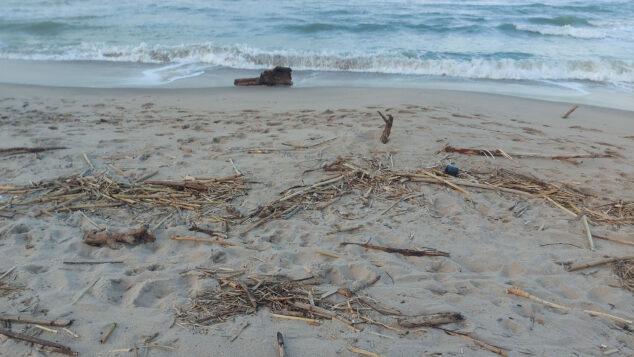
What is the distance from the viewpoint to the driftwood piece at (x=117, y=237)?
2.83 metres

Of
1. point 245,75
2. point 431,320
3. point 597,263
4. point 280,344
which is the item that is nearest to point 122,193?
point 280,344

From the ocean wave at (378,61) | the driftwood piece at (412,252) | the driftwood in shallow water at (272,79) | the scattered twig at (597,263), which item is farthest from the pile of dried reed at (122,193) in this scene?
the ocean wave at (378,61)

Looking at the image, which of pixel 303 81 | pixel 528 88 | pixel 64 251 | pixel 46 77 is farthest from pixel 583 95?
pixel 46 77

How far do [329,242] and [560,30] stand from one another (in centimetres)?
1655

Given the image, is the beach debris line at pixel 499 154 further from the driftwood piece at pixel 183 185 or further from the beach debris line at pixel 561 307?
the driftwood piece at pixel 183 185

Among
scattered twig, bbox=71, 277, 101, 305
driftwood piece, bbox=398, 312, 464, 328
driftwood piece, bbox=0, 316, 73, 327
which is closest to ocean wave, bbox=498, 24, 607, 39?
driftwood piece, bbox=398, 312, 464, 328

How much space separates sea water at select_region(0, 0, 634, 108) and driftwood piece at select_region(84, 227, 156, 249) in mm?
6430

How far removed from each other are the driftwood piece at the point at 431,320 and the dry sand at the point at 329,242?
0.18 feet

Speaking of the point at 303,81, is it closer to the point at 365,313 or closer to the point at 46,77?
the point at 46,77

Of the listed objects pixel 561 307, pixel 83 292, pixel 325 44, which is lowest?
pixel 561 307

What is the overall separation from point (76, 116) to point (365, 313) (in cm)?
536

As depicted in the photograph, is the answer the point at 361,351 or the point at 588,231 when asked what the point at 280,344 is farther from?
the point at 588,231

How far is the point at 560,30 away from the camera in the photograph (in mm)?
15891

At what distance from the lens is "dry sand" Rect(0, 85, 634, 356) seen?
2.07 metres
